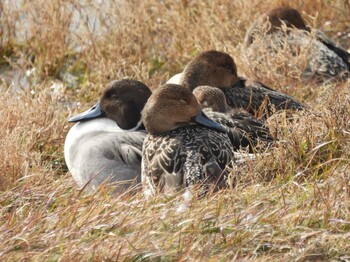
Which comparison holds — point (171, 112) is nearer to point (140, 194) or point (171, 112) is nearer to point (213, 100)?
point (140, 194)

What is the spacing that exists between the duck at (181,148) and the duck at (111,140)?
31cm

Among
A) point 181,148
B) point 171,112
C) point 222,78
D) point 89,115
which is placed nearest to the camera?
point 181,148

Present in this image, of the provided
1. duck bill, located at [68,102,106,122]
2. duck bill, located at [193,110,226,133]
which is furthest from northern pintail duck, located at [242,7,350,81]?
duck bill, located at [193,110,226,133]

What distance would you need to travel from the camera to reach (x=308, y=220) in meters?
4.86

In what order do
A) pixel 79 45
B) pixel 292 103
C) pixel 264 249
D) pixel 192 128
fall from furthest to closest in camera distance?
pixel 79 45, pixel 292 103, pixel 192 128, pixel 264 249

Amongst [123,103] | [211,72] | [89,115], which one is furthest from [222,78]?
[89,115]

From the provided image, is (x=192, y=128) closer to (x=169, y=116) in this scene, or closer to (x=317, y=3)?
(x=169, y=116)

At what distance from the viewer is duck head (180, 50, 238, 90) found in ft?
27.9

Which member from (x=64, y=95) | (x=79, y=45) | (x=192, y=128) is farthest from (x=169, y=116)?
(x=79, y=45)

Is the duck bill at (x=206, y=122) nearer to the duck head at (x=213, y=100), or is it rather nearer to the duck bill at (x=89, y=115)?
the duck head at (x=213, y=100)

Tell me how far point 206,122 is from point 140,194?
3.23 feet

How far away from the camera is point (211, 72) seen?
28.0 ft

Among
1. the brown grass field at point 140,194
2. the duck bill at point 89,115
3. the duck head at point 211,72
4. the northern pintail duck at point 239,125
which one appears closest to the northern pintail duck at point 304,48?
the brown grass field at point 140,194

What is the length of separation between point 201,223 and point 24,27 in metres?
5.69
